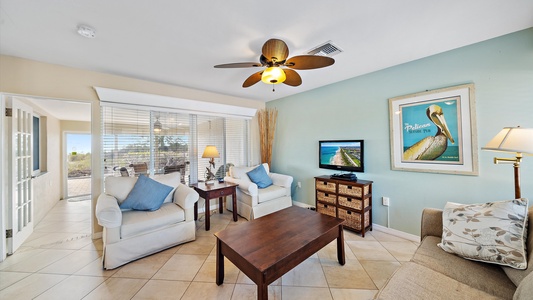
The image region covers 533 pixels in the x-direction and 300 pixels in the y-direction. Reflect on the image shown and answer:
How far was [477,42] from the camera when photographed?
6.65 ft

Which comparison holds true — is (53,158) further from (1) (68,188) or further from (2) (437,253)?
(2) (437,253)

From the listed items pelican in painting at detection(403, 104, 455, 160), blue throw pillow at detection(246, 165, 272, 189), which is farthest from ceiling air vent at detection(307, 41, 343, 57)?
blue throw pillow at detection(246, 165, 272, 189)

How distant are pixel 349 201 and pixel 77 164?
6.42m

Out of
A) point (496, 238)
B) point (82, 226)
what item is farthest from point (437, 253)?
point (82, 226)

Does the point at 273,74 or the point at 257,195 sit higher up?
the point at 273,74

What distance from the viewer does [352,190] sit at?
2680 mm

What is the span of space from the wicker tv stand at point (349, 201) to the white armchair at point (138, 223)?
2.03m

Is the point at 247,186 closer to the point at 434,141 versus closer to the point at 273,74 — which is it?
the point at 273,74

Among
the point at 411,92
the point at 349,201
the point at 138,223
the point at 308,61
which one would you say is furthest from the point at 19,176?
the point at 411,92

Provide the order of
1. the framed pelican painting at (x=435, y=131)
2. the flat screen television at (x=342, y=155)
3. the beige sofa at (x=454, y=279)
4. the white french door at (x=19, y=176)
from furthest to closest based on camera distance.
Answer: the flat screen television at (x=342, y=155) → the white french door at (x=19, y=176) → the framed pelican painting at (x=435, y=131) → the beige sofa at (x=454, y=279)

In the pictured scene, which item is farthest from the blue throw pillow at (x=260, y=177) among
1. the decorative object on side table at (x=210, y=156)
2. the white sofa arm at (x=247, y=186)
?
the decorative object on side table at (x=210, y=156)

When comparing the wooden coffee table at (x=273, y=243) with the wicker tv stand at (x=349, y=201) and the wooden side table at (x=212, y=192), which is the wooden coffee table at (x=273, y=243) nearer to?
the wicker tv stand at (x=349, y=201)

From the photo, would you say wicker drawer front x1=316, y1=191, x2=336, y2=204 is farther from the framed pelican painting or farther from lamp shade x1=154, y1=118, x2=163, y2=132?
lamp shade x1=154, y1=118, x2=163, y2=132

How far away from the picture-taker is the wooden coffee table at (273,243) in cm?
135
